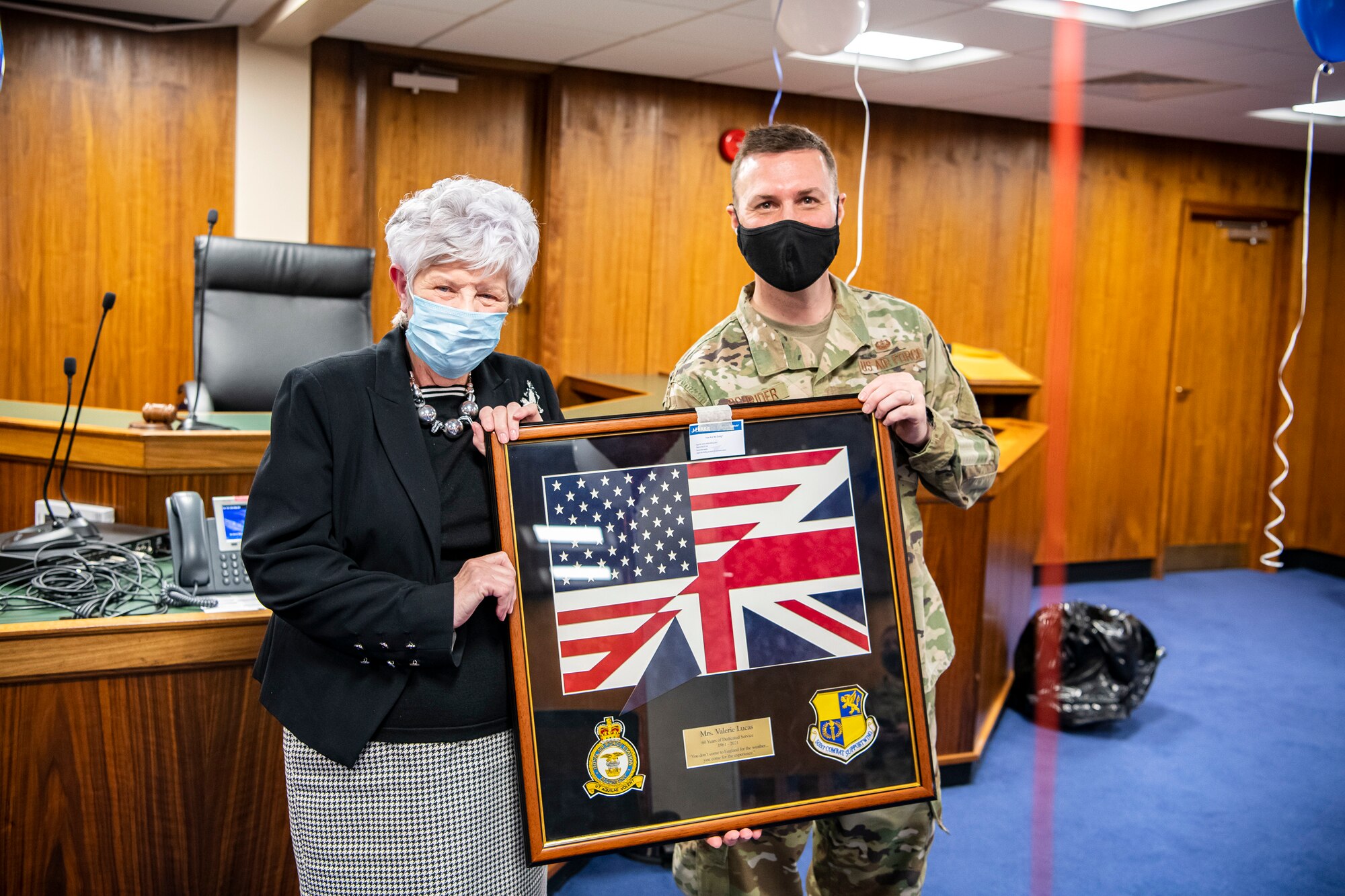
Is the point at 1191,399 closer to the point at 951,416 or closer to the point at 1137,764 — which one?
the point at 1137,764

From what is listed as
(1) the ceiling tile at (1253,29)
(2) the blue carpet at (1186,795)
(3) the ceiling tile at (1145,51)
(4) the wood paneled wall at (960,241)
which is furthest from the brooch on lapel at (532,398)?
(4) the wood paneled wall at (960,241)

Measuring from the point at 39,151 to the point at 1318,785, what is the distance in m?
5.63

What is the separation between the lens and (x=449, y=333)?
4.35 feet

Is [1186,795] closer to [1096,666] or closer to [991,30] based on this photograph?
[1096,666]

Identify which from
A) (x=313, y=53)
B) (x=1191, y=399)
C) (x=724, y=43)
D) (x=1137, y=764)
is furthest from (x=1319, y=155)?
(x=313, y=53)

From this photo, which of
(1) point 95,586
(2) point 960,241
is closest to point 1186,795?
(1) point 95,586

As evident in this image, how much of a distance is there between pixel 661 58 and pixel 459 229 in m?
4.00

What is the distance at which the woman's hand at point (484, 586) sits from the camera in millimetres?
1262

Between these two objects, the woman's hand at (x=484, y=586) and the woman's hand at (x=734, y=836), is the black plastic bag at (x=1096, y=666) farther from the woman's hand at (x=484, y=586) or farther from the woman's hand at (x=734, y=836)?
the woman's hand at (x=484, y=586)

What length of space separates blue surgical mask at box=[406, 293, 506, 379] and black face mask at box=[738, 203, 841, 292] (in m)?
0.47

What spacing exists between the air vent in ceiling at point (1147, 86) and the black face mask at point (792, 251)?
12.7ft

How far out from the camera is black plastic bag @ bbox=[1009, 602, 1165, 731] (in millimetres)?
3885

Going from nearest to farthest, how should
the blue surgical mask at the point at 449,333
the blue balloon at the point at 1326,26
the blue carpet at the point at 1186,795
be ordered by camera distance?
the blue surgical mask at the point at 449,333 < the blue balloon at the point at 1326,26 < the blue carpet at the point at 1186,795

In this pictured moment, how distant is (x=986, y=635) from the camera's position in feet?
11.6
